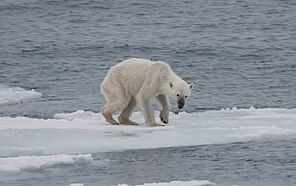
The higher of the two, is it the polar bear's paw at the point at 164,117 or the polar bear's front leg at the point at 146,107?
the polar bear's front leg at the point at 146,107

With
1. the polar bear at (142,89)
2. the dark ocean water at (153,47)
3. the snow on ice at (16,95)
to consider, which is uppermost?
the polar bear at (142,89)

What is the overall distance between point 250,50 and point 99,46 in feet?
13.3

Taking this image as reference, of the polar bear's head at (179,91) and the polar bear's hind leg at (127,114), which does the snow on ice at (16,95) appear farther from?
the polar bear's head at (179,91)

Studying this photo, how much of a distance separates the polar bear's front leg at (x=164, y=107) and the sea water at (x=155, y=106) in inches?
9.4

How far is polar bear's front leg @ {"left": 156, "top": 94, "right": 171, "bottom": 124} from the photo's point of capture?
15.2m

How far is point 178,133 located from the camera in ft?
46.6

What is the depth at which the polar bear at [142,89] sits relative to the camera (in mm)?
14883

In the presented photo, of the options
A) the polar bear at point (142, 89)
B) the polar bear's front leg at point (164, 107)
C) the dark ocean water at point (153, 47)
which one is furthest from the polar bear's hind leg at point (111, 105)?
the dark ocean water at point (153, 47)

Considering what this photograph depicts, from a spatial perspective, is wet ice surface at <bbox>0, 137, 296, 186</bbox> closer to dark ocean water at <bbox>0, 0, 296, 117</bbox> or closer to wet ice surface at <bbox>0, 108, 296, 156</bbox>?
wet ice surface at <bbox>0, 108, 296, 156</bbox>

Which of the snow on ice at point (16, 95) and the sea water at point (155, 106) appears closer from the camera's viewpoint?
the sea water at point (155, 106)

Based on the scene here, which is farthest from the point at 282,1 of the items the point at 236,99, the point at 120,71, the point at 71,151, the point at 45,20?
the point at 71,151

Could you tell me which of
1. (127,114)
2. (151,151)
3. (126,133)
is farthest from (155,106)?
(151,151)

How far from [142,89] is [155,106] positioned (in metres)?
4.87

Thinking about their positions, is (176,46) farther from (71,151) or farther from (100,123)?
(71,151)
